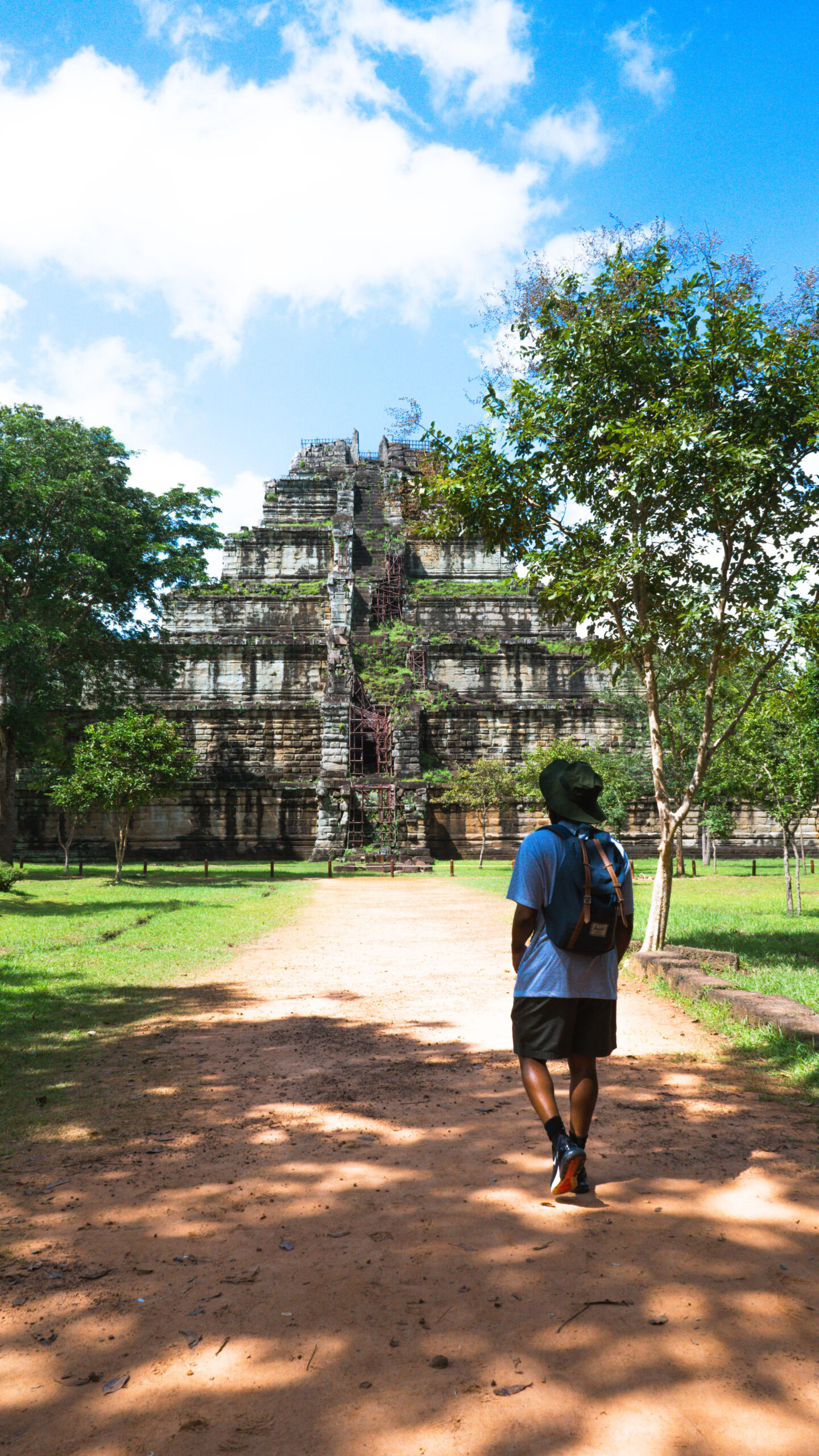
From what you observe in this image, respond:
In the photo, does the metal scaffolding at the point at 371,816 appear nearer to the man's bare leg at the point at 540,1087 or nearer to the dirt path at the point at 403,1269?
the dirt path at the point at 403,1269

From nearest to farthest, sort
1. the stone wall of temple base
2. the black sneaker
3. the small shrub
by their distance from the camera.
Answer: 1. the black sneaker
2. the small shrub
3. the stone wall of temple base

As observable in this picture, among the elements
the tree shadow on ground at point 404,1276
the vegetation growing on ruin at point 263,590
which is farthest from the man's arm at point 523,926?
the vegetation growing on ruin at point 263,590

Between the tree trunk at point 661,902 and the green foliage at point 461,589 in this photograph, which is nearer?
the tree trunk at point 661,902

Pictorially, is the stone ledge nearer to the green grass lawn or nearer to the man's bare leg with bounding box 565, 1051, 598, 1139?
the green grass lawn

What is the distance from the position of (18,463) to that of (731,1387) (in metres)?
20.8

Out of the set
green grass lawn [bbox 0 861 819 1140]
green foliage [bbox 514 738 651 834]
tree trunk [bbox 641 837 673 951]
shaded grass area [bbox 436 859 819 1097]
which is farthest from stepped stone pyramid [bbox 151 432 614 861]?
tree trunk [bbox 641 837 673 951]

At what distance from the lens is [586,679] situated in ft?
102

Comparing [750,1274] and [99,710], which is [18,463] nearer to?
[99,710]

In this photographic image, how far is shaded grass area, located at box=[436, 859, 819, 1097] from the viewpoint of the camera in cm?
520

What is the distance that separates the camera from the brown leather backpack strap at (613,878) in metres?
3.28

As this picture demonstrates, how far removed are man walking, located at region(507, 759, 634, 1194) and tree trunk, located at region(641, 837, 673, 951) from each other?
17.1ft

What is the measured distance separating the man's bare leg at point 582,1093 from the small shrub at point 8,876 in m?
13.2

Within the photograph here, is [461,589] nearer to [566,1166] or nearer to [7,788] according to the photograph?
[7,788]

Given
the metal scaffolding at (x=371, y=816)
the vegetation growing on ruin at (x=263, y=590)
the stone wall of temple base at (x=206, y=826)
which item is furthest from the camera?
the vegetation growing on ruin at (x=263, y=590)
